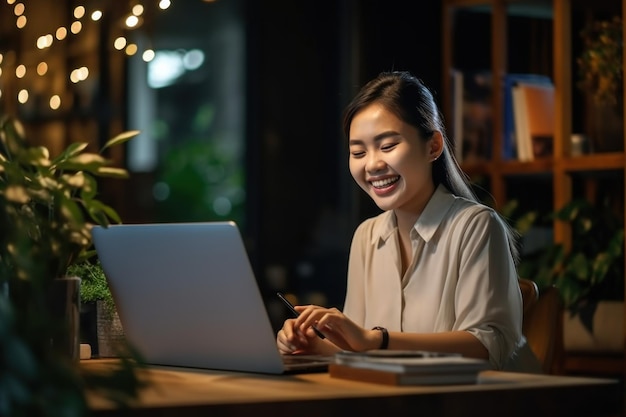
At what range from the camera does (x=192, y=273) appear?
1.86 meters

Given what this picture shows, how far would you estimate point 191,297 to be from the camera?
1.89 metres

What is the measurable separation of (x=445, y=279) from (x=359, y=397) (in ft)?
3.21

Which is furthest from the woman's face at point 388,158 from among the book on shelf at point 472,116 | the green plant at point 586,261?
the book on shelf at point 472,116

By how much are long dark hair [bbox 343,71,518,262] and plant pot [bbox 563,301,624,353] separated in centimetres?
160

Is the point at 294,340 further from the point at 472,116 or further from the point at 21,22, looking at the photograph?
the point at 472,116

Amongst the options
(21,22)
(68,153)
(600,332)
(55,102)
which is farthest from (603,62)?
(68,153)

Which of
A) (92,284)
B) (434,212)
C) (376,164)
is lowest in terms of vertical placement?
(92,284)

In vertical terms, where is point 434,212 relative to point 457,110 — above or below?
below

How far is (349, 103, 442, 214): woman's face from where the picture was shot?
247cm

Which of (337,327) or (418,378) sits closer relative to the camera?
(418,378)

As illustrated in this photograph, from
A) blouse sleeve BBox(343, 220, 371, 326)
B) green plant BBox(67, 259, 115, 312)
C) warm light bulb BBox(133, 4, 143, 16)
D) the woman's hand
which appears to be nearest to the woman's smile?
blouse sleeve BBox(343, 220, 371, 326)

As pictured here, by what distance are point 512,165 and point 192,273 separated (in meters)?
2.88

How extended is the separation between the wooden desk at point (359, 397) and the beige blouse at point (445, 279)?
0.45 metres

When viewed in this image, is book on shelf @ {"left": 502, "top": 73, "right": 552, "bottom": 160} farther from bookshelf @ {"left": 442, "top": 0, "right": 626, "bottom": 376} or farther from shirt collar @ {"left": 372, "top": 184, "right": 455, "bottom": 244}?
shirt collar @ {"left": 372, "top": 184, "right": 455, "bottom": 244}
